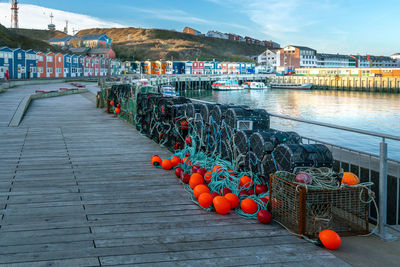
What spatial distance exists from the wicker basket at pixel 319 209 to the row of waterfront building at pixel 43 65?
48.3 m

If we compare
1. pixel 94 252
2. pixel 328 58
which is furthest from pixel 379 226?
pixel 328 58

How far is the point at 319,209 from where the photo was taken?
4145 mm

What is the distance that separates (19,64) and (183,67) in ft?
231

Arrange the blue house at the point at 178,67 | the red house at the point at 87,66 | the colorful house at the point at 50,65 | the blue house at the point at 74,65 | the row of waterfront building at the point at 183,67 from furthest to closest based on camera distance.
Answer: the blue house at the point at 178,67, the row of waterfront building at the point at 183,67, the red house at the point at 87,66, the blue house at the point at 74,65, the colorful house at the point at 50,65

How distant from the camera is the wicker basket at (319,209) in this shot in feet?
13.4

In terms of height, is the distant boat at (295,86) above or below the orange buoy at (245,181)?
above

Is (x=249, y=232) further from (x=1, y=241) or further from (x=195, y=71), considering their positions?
(x=195, y=71)

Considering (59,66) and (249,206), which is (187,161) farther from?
(59,66)

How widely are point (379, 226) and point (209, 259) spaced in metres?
1.91

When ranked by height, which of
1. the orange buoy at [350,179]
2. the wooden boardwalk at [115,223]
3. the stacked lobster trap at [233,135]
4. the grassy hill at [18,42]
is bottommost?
the wooden boardwalk at [115,223]

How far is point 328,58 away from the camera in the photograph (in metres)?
157

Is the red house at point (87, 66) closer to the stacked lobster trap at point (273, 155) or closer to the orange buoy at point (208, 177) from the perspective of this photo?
the stacked lobster trap at point (273, 155)

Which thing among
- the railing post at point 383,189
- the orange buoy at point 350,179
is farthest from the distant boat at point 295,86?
the railing post at point 383,189

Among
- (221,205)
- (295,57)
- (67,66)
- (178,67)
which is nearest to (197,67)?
(178,67)
